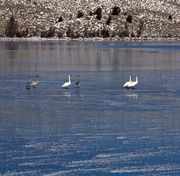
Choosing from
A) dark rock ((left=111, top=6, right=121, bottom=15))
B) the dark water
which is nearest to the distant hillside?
dark rock ((left=111, top=6, right=121, bottom=15))

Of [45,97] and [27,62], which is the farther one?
[27,62]

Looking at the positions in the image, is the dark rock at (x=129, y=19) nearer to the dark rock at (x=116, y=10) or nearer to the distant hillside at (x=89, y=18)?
the distant hillside at (x=89, y=18)

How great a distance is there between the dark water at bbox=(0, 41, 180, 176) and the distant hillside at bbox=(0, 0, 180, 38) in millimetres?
86612

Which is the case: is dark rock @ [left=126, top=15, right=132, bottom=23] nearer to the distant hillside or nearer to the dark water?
the distant hillside

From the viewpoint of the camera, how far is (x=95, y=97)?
27.8 m

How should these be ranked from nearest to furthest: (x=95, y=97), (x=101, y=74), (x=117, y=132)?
(x=117, y=132)
(x=95, y=97)
(x=101, y=74)

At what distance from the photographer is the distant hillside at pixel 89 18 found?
12331 cm

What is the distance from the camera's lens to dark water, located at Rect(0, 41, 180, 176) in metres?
16.2

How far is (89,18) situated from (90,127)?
110 metres

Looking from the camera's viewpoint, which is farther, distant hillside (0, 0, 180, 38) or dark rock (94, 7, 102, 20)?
dark rock (94, 7, 102, 20)

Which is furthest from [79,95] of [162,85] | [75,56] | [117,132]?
[75,56]

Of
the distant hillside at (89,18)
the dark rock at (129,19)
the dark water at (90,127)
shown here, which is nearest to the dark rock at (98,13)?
the distant hillside at (89,18)

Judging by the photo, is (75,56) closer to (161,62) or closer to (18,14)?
(161,62)

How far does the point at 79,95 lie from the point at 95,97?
135 cm
